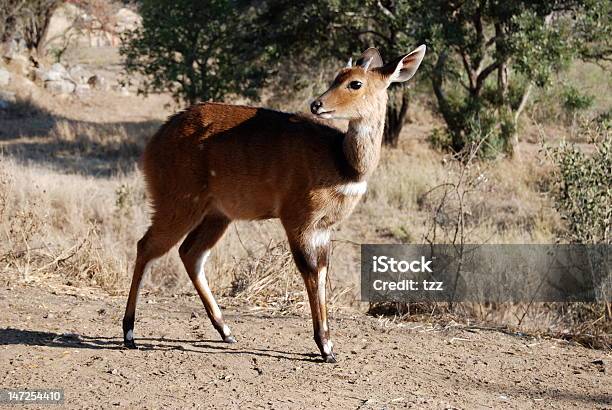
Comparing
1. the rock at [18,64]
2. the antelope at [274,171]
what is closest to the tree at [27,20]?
the rock at [18,64]

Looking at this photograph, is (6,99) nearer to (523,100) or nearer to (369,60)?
(523,100)

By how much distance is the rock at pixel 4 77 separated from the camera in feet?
90.5

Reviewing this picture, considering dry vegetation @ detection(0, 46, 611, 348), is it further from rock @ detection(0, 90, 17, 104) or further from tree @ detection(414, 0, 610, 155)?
tree @ detection(414, 0, 610, 155)

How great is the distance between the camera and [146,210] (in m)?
13.7

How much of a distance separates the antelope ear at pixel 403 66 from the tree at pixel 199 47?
571 inches

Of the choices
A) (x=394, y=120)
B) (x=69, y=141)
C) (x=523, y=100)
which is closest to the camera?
(x=523, y=100)

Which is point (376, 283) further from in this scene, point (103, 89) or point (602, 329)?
point (103, 89)

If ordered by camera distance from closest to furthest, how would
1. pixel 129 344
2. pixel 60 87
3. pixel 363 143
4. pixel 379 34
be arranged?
pixel 363 143 < pixel 129 344 < pixel 379 34 < pixel 60 87

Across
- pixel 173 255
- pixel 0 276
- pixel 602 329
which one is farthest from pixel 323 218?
pixel 173 255

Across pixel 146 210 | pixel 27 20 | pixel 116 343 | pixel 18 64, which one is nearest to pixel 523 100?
pixel 146 210

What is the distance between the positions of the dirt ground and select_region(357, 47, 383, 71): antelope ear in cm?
218

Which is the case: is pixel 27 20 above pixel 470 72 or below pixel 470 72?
above

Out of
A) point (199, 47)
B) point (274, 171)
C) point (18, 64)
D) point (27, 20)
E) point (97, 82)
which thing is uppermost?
point (27, 20)

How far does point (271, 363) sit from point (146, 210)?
26.4ft
